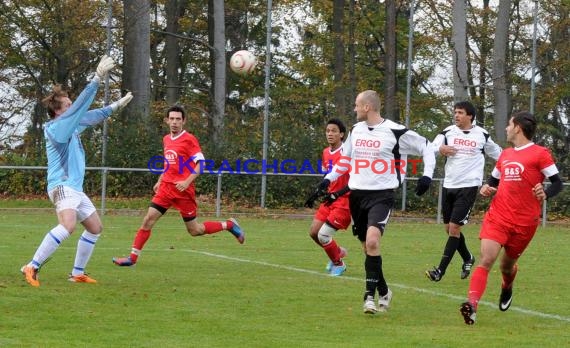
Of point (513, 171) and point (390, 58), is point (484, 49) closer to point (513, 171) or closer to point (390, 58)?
point (390, 58)

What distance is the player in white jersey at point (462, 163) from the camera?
13.0m

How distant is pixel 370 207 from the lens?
31.4 ft

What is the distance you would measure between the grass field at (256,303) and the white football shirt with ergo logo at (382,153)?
3.77 ft

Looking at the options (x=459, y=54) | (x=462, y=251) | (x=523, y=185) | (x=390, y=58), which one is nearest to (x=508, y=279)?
(x=523, y=185)

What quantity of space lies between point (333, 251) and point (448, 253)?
4.44 ft

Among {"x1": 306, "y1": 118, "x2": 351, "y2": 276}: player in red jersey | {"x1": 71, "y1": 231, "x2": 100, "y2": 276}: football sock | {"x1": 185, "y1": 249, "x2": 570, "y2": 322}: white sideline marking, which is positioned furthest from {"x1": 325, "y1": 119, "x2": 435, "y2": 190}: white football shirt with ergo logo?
{"x1": 71, "y1": 231, "x2": 100, "y2": 276}: football sock

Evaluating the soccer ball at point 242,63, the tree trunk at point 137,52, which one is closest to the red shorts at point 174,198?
the soccer ball at point 242,63

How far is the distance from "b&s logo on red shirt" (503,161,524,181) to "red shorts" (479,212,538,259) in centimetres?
36

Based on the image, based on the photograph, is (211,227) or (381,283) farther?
(211,227)

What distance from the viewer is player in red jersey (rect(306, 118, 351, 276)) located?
12.5 meters

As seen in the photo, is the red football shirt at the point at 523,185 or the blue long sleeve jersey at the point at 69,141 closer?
the red football shirt at the point at 523,185

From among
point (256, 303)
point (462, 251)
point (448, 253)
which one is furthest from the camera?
point (462, 251)

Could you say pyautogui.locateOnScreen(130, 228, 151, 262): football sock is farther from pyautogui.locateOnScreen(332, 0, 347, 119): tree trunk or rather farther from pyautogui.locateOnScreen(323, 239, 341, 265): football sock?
pyautogui.locateOnScreen(332, 0, 347, 119): tree trunk

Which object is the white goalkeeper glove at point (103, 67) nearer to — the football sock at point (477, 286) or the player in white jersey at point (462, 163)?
the football sock at point (477, 286)
